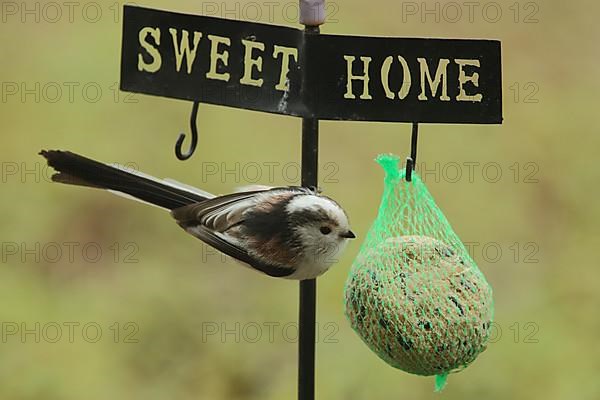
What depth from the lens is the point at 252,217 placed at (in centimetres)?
228

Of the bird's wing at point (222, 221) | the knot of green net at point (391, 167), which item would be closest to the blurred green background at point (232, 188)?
the bird's wing at point (222, 221)

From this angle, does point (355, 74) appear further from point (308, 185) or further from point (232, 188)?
point (232, 188)

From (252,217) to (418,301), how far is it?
0.39 meters

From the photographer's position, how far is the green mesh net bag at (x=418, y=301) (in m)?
2.15

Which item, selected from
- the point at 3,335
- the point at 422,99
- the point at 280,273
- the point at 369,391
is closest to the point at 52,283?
the point at 3,335

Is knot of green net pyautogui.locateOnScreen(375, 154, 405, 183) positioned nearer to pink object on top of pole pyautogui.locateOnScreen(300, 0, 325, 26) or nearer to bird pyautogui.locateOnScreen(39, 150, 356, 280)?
bird pyautogui.locateOnScreen(39, 150, 356, 280)

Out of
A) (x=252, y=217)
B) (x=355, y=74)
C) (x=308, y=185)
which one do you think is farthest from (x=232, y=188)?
(x=355, y=74)

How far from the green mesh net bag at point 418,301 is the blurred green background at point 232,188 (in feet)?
3.98

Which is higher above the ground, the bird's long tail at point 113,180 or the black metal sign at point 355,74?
the black metal sign at point 355,74

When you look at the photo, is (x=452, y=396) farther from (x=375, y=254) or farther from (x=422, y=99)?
(x=422, y=99)

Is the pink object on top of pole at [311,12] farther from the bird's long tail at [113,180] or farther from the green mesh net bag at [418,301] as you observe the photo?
the bird's long tail at [113,180]

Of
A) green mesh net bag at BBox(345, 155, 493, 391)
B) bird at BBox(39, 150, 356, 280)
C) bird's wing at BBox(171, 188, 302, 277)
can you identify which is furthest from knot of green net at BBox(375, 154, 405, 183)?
bird's wing at BBox(171, 188, 302, 277)

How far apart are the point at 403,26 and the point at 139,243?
51.0 inches

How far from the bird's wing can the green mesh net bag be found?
0.18 metres
